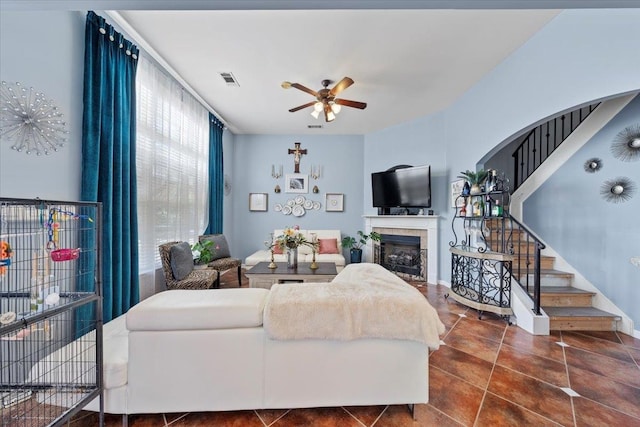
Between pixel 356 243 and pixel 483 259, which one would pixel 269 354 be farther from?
pixel 356 243

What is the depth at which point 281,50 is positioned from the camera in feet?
9.02

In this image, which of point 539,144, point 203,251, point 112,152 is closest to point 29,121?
point 112,152

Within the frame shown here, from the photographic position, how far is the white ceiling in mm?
2311

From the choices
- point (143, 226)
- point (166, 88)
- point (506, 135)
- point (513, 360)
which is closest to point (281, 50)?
point (166, 88)

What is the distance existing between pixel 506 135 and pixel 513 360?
2.50 meters

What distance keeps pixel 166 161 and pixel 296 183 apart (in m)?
2.79

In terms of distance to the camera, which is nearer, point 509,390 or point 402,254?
point 509,390

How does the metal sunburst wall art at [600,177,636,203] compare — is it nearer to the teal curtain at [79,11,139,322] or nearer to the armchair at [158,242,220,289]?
the armchair at [158,242,220,289]

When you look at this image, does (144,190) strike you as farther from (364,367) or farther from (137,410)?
(364,367)

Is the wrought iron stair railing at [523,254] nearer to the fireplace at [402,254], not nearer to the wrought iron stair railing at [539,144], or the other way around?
the fireplace at [402,254]

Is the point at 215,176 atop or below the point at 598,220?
atop

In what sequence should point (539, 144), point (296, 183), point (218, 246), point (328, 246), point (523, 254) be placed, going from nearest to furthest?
point (523, 254)
point (218, 246)
point (539, 144)
point (328, 246)
point (296, 183)

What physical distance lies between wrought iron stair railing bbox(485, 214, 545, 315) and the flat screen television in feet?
4.06

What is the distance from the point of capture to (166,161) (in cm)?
335
